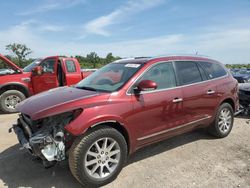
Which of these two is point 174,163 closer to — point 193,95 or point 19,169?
point 193,95

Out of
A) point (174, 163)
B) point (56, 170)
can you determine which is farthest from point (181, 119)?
point (56, 170)

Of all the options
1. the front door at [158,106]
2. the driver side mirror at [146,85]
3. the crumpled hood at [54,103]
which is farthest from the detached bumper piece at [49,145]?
the driver side mirror at [146,85]

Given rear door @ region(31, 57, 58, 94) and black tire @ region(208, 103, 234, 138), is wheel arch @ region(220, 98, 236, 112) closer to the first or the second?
black tire @ region(208, 103, 234, 138)

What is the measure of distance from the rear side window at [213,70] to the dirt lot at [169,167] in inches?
54.3

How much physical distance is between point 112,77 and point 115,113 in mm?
969

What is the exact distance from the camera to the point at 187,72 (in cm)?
479

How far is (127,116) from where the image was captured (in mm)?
3723

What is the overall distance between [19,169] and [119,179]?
1.66 m

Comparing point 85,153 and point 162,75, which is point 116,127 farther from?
point 162,75

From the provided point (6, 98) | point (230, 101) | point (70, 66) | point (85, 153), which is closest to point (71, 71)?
point (70, 66)

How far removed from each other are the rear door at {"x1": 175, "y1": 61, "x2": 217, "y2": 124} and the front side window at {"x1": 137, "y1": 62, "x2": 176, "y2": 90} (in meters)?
0.17

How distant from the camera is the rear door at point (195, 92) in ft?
15.0

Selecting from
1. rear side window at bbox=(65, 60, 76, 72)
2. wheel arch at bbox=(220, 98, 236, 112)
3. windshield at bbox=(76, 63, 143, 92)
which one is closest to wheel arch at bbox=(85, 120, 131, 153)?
windshield at bbox=(76, 63, 143, 92)

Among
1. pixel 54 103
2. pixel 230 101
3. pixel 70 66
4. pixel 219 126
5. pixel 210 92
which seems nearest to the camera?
pixel 54 103
